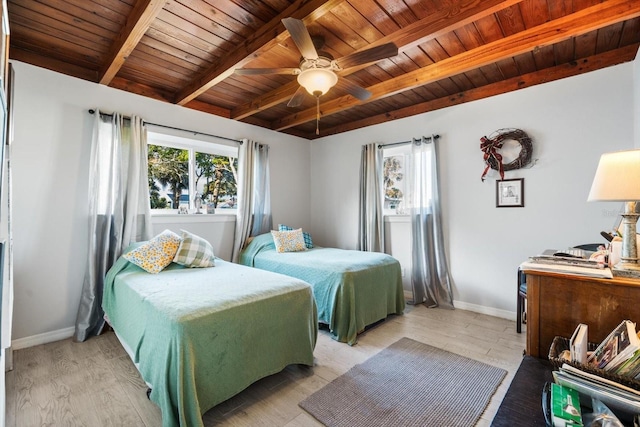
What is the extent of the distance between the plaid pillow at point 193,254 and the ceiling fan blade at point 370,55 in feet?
6.59

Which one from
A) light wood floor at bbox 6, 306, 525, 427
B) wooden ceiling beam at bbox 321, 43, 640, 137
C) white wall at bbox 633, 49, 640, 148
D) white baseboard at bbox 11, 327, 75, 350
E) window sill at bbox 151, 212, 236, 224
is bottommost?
light wood floor at bbox 6, 306, 525, 427

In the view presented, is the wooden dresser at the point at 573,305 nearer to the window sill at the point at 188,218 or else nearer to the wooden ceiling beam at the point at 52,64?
the window sill at the point at 188,218

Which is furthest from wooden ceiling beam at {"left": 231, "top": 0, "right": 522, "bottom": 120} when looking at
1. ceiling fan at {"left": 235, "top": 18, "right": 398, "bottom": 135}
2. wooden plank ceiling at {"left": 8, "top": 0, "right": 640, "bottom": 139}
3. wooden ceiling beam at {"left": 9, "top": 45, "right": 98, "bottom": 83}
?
wooden ceiling beam at {"left": 9, "top": 45, "right": 98, "bottom": 83}

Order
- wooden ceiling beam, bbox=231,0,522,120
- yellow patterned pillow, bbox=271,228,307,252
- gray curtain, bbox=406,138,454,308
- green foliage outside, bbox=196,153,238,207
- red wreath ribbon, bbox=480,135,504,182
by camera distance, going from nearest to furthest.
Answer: wooden ceiling beam, bbox=231,0,522,120
red wreath ribbon, bbox=480,135,504,182
gray curtain, bbox=406,138,454,308
yellow patterned pillow, bbox=271,228,307,252
green foliage outside, bbox=196,153,238,207

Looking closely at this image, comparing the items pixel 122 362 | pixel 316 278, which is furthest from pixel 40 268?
pixel 316 278

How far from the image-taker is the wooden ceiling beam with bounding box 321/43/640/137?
8.26ft

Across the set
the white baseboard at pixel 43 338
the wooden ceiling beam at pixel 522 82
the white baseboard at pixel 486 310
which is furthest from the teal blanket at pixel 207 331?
the wooden ceiling beam at pixel 522 82

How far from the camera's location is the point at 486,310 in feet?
10.6

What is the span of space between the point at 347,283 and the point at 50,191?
9.12ft

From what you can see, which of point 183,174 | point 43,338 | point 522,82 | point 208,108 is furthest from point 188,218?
point 522,82

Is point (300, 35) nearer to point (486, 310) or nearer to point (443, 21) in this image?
point (443, 21)

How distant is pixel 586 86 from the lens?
2662 mm

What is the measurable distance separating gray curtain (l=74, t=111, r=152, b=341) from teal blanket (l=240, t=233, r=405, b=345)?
4.55 ft

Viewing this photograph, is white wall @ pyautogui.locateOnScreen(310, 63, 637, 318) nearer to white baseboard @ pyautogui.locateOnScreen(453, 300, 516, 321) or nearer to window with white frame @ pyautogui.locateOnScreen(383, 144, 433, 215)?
white baseboard @ pyautogui.locateOnScreen(453, 300, 516, 321)
